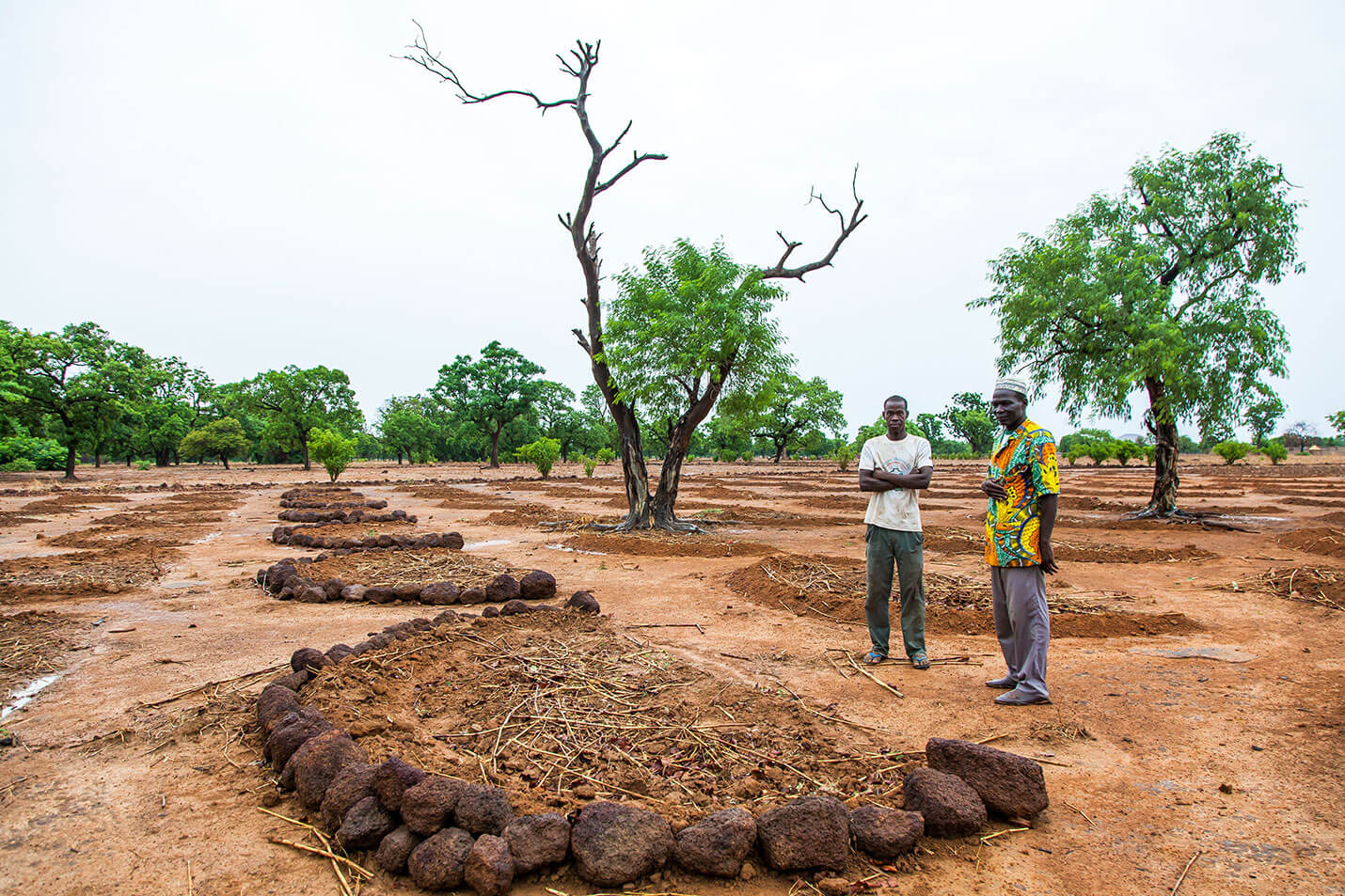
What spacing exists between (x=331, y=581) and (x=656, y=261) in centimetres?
912

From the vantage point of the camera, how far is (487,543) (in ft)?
41.3

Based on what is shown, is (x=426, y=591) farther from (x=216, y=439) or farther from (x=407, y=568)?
(x=216, y=439)

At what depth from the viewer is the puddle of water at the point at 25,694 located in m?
4.37

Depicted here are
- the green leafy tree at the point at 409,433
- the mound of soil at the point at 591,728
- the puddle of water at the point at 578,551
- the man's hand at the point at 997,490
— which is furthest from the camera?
the green leafy tree at the point at 409,433

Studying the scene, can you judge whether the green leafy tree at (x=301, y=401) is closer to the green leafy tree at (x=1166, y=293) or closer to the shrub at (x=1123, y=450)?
the green leafy tree at (x=1166, y=293)

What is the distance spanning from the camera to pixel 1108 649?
5.72 m

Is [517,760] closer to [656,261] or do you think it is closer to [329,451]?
[656,261]

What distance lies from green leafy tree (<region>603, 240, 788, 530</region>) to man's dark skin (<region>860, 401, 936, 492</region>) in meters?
7.71

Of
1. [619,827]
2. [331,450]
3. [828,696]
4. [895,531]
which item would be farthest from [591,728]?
[331,450]

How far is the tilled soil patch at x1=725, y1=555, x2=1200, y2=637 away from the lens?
635 centimetres

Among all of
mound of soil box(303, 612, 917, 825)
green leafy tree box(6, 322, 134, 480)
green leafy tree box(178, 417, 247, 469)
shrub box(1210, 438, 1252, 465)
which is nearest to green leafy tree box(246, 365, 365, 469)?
green leafy tree box(178, 417, 247, 469)

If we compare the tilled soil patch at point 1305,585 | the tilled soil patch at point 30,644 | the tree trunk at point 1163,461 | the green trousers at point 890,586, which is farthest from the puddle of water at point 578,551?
the tree trunk at point 1163,461

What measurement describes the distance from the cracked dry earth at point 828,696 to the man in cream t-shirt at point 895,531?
28cm

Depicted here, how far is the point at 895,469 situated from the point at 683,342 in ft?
28.2
